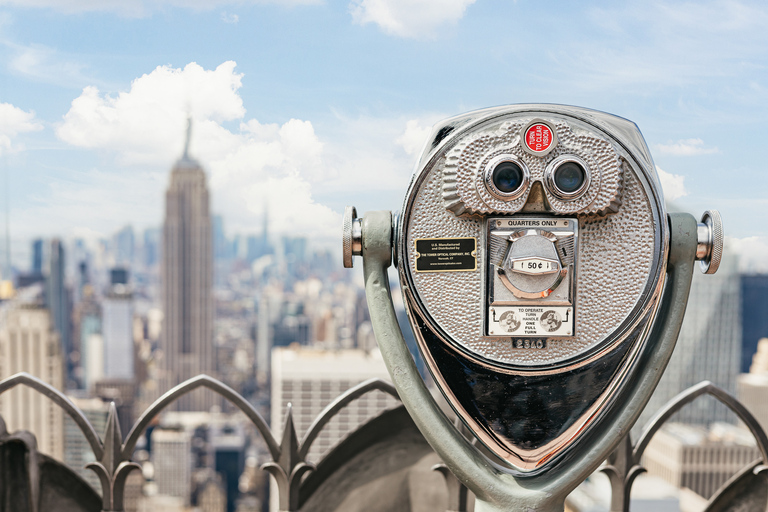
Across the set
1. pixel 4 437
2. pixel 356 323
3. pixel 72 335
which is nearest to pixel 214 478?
pixel 356 323

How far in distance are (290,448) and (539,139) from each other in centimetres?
110

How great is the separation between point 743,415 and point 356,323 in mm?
42034

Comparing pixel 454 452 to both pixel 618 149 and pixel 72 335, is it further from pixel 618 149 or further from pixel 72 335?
pixel 72 335

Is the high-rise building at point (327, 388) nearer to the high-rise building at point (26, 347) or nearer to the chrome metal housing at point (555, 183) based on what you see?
the high-rise building at point (26, 347)

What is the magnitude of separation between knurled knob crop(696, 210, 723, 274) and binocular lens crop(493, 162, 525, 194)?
39 centimetres

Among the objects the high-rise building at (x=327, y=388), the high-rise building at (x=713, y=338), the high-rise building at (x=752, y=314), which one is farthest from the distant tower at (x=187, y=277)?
the high-rise building at (x=752, y=314)

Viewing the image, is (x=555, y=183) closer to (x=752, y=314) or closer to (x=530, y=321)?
(x=530, y=321)

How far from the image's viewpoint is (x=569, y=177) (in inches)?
53.5

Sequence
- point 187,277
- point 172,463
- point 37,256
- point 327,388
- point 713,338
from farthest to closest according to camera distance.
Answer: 1. point 187,277
2. point 37,256
3. point 172,463
4. point 327,388
5. point 713,338

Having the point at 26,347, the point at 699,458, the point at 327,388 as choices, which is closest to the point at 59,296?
the point at 26,347

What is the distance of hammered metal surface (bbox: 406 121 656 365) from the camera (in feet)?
4.52

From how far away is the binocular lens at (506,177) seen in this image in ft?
4.45

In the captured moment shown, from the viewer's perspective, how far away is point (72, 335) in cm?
5925

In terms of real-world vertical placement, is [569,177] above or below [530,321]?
above
